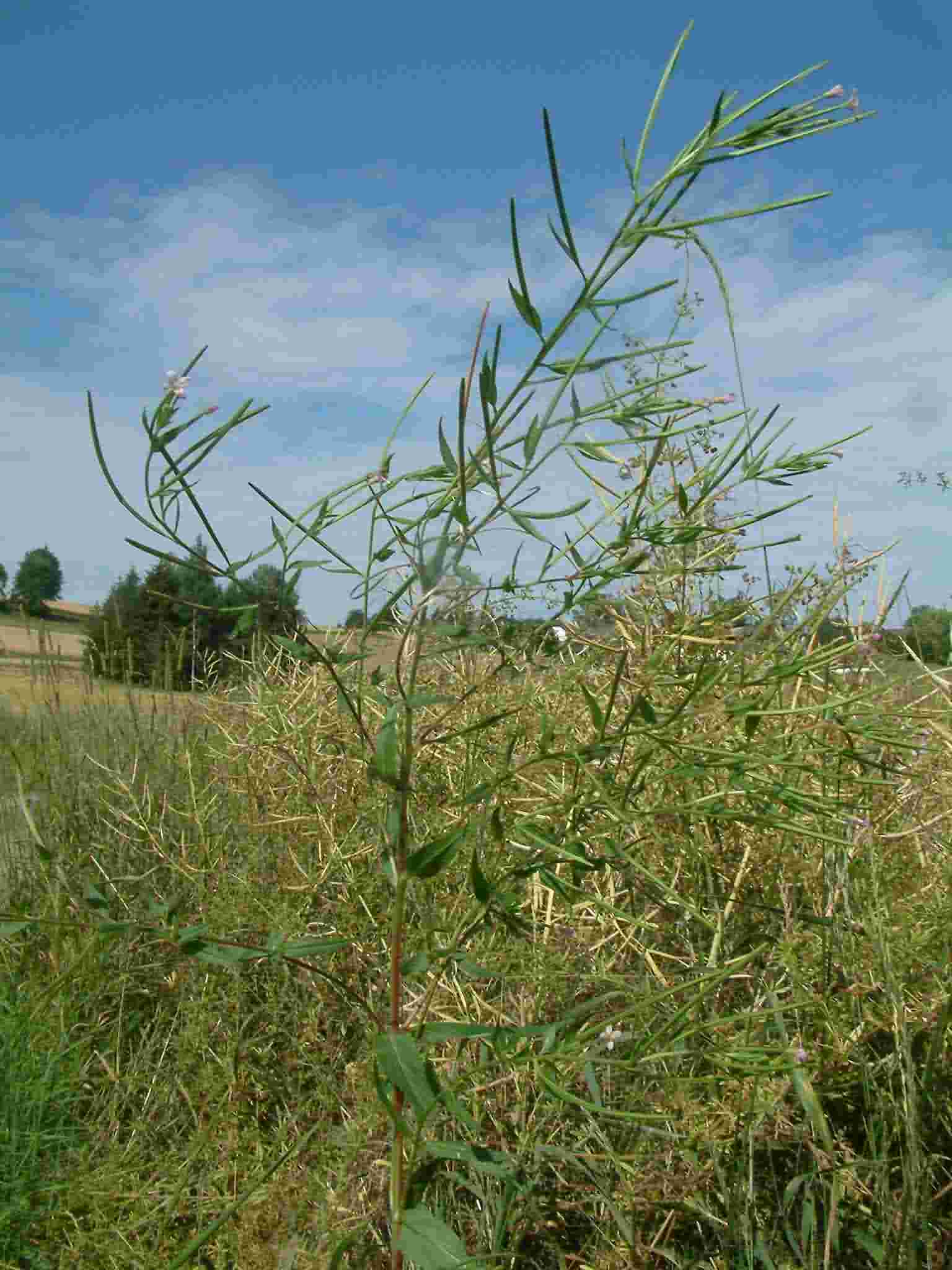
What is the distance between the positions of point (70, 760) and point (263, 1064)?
1.80 m

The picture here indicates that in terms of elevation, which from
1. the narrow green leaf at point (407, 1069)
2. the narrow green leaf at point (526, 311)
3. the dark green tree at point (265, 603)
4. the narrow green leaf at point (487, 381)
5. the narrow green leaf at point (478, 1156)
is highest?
the narrow green leaf at point (526, 311)

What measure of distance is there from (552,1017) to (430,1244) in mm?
660

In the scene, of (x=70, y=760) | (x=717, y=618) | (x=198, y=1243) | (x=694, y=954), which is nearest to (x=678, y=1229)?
(x=694, y=954)

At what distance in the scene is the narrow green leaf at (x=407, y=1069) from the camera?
101 centimetres

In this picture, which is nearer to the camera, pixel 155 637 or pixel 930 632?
pixel 930 632

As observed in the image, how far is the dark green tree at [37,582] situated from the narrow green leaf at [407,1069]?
10.6 ft

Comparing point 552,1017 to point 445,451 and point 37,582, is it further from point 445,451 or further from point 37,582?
point 37,582

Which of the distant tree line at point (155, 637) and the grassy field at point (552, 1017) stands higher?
the distant tree line at point (155, 637)

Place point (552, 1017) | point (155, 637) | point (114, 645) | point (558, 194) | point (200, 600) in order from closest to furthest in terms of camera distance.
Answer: point (558, 194)
point (200, 600)
point (552, 1017)
point (155, 637)
point (114, 645)

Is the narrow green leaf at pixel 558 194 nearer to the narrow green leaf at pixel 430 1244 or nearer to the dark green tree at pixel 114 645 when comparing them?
the narrow green leaf at pixel 430 1244

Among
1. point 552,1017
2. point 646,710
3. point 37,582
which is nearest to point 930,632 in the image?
point 552,1017

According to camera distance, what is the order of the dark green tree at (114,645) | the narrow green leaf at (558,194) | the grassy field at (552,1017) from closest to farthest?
1. the narrow green leaf at (558,194)
2. the grassy field at (552,1017)
3. the dark green tree at (114,645)

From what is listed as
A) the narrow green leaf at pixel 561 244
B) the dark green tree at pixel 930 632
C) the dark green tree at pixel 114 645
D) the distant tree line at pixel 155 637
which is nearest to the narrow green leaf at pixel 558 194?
the narrow green leaf at pixel 561 244

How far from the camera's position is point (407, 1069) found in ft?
3.41
